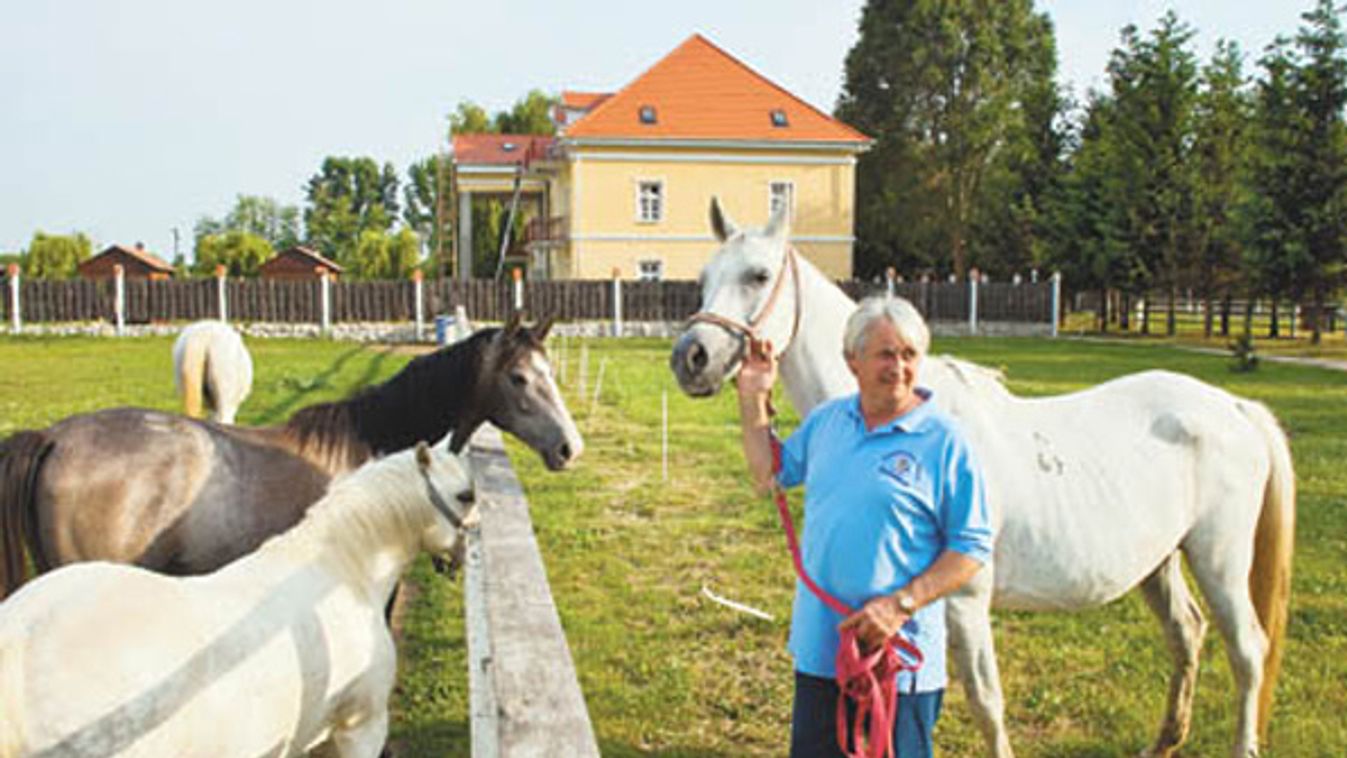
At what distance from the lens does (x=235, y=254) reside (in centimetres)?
6188

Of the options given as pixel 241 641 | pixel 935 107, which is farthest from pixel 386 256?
pixel 241 641

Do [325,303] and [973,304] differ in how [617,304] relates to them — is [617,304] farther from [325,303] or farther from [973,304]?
[973,304]

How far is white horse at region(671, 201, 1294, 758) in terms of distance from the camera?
11.6 ft

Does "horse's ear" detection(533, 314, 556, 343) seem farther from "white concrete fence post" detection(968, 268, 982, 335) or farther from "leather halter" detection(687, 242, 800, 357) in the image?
"white concrete fence post" detection(968, 268, 982, 335)

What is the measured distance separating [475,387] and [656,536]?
333 centimetres

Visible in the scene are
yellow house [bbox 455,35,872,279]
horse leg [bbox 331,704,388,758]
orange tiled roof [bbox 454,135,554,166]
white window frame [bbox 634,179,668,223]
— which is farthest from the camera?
orange tiled roof [bbox 454,135,554,166]

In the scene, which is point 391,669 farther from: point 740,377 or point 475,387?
point 475,387

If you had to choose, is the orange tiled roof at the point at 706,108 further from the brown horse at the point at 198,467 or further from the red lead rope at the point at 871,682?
the red lead rope at the point at 871,682

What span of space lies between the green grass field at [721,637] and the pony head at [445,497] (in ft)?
4.81

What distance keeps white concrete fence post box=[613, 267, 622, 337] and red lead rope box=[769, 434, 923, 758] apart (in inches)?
1207

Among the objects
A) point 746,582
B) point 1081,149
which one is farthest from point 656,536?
point 1081,149

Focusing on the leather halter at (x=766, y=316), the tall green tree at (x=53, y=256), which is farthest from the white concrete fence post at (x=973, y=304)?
the tall green tree at (x=53, y=256)

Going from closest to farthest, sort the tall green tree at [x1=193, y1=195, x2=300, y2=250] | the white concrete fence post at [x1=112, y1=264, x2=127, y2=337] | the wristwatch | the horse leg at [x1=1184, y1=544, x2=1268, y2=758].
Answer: the wristwatch
the horse leg at [x1=1184, y1=544, x2=1268, y2=758]
the white concrete fence post at [x1=112, y1=264, x2=127, y2=337]
the tall green tree at [x1=193, y1=195, x2=300, y2=250]

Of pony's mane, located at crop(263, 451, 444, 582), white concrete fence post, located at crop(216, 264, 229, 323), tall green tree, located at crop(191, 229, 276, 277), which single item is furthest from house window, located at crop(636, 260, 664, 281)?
pony's mane, located at crop(263, 451, 444, 582)
